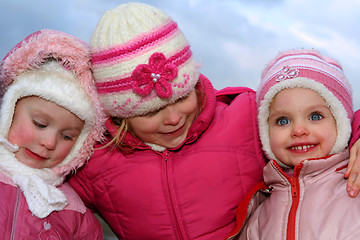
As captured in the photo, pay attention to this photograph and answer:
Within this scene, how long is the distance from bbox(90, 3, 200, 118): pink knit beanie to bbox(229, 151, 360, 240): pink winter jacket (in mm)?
544

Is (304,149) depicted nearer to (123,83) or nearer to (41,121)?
(123,83)

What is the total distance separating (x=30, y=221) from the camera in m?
1.75

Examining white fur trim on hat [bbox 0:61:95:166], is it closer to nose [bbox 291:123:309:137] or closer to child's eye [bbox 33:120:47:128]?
child's eye [bbox 33:120:47:128]

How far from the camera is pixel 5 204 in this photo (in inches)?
67.7

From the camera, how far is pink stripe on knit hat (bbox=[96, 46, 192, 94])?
1.68 m

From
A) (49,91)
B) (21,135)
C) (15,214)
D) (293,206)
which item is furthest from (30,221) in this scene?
(293,206)

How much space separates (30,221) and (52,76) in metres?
0.59

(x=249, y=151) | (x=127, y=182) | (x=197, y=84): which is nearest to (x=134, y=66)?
(x=197, y=84)

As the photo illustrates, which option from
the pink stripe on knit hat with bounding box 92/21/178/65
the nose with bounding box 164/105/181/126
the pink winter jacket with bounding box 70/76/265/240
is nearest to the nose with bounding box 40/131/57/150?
the pink winter jacket with bounding box 70/76/265/240

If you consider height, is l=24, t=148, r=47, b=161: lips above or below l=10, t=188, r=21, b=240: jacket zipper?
above

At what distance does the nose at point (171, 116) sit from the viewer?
5.77ft

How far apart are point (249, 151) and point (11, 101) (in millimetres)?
1032

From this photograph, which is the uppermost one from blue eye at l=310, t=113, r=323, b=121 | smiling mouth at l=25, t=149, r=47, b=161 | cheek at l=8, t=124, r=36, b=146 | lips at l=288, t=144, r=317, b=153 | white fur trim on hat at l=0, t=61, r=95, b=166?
white fur trim on hat at l=0, t=61, r=95, b=166

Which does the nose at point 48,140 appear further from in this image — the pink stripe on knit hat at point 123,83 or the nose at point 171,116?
the nose at point 171,116
